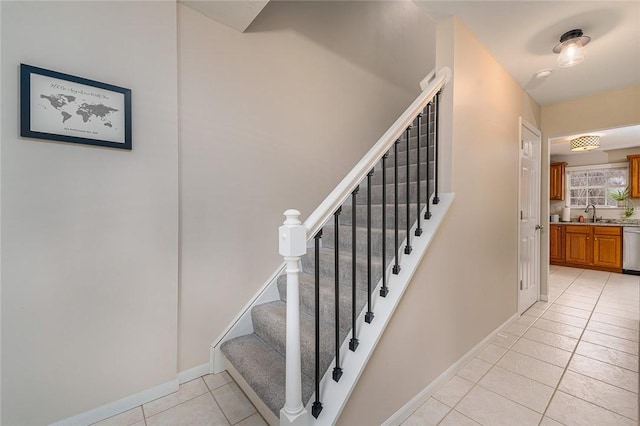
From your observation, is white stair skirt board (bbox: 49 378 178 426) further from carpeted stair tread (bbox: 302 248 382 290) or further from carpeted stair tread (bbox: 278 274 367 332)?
carpeted stair tread (bbox: 302 248 382 290)

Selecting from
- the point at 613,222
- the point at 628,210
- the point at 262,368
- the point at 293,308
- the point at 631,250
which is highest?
the point at 628,210

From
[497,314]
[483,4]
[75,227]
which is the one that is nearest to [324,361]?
[75,227]

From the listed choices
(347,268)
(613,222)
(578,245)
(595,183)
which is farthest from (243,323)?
(595,183)

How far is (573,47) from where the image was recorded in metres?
1.91

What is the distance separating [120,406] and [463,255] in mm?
2343

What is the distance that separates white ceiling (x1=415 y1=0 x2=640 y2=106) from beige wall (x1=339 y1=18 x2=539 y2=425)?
0.32 feet

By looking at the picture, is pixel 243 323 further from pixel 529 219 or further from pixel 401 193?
pixel 529 219

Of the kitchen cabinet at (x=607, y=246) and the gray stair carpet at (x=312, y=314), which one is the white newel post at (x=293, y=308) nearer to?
the gray stair carpet at (x=312, y=314)

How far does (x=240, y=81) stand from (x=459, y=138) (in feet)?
5.32

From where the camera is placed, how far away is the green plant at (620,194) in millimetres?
5236

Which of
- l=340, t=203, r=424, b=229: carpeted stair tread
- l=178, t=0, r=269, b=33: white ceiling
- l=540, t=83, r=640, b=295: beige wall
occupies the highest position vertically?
l=178, t=0, r=269, b=33: white ceiling

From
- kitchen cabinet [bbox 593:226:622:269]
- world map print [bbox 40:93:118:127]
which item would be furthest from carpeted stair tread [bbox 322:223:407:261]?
kitchen cabinet [bbox 593:226:622:269]

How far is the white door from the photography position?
2.98 metres

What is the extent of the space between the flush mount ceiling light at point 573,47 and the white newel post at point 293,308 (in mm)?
2354
